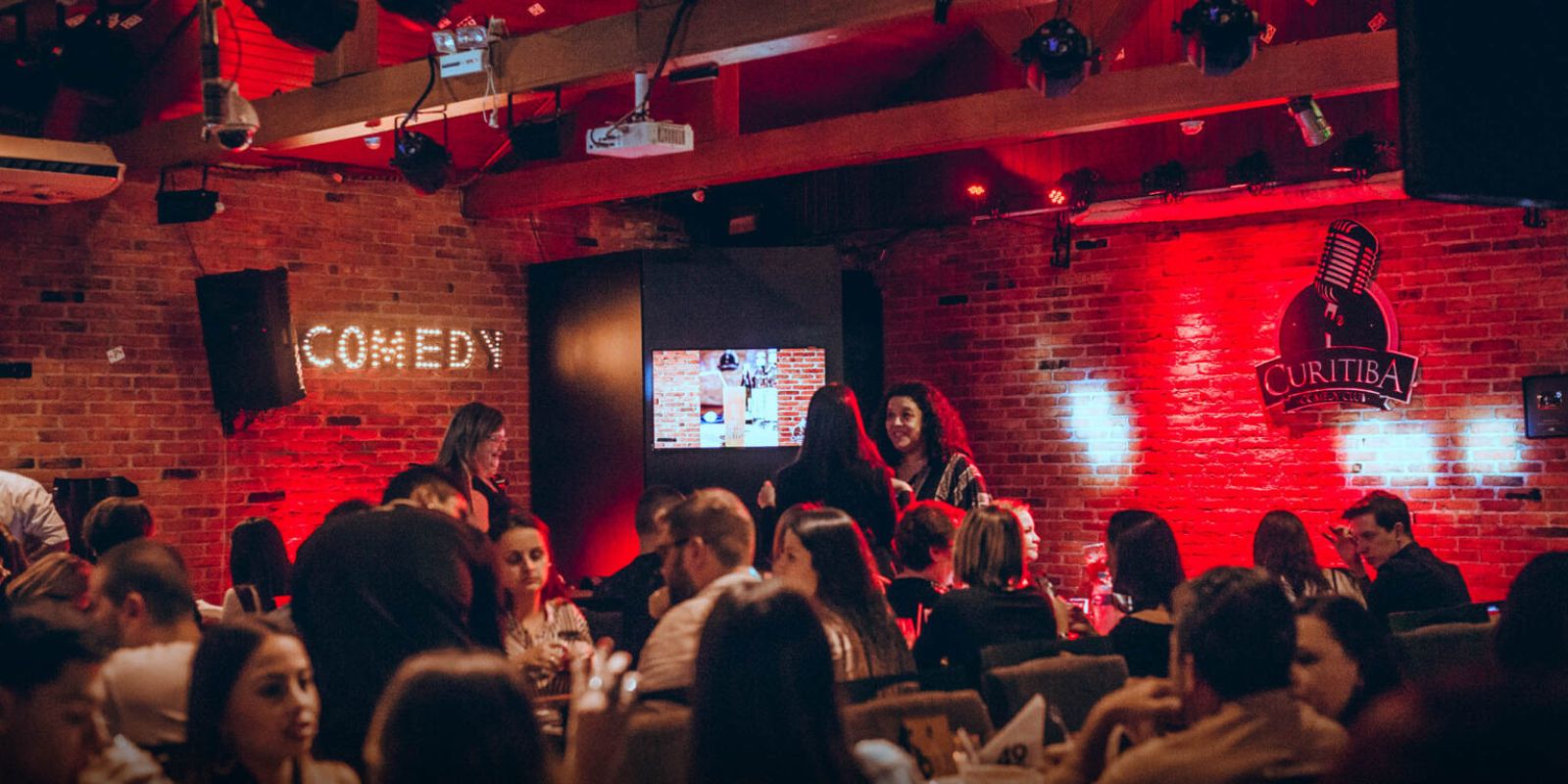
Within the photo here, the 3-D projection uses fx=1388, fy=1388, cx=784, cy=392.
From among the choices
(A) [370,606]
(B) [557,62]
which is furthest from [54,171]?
(A) [370,606]

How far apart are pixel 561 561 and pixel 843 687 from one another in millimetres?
5622

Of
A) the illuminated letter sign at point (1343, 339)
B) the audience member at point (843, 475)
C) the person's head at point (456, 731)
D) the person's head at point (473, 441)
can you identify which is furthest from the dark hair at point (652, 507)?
the illuminated letter sign at point (1343, 339)

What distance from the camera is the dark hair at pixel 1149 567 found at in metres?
3.87

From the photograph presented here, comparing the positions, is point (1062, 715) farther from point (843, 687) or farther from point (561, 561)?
point (561, 561)

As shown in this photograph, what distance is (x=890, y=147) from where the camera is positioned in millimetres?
6129

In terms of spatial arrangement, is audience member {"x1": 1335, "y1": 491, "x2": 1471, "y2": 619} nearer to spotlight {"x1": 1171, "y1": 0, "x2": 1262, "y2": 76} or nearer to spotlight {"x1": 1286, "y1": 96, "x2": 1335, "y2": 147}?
spotlight {"x1": 1286, "y1": 96, "x2": 1335, "y2": 147}

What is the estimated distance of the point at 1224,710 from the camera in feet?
7.27

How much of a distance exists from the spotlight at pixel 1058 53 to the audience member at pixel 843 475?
4.14ft

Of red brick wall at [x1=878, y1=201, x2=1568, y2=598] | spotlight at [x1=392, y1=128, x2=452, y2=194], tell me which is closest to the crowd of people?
spotlight at [x1=392, y1=128, x2=452, y2=194]

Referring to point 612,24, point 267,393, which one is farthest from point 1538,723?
point 267,393

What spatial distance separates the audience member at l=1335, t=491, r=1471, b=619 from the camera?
14.4 feet

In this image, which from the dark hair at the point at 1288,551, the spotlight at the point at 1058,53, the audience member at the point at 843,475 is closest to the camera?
the spotlight at the point at 1058,53

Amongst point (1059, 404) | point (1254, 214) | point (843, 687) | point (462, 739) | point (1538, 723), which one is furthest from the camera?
point (1059, 404)

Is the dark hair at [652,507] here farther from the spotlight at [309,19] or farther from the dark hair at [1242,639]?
the dark hair at [1242,639]
